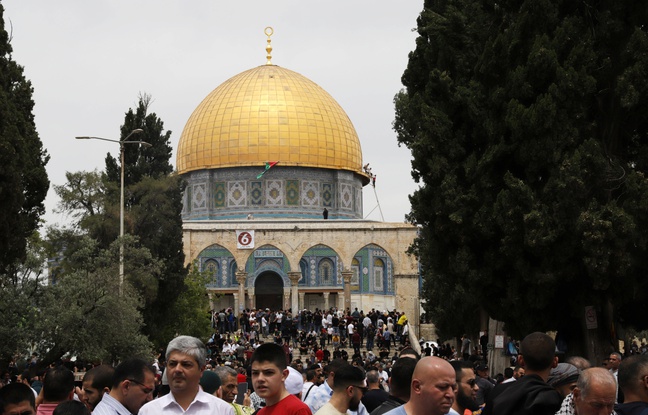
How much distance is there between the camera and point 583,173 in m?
16.0

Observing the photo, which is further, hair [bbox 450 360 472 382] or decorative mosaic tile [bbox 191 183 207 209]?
decorative mosaic tile [bbox 191 183 207 209]

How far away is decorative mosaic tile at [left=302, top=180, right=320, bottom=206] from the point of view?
5444 centimetres

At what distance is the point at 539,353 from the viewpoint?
6562 mm

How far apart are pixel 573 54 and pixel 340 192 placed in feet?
130

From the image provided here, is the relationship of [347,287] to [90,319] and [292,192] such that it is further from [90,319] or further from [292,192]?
[90,319]

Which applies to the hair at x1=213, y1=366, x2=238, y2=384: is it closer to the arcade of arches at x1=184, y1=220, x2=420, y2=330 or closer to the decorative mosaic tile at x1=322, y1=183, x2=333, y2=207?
the arcade of arches at x1=184, y1=220, x2=420, y2=330

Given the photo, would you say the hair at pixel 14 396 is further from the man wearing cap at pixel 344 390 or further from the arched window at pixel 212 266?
the arched window at pixel 212 266

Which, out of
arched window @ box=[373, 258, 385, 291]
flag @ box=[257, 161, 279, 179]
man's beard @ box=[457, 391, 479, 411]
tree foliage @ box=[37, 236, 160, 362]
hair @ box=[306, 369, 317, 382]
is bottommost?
man's beard @ box=[457, 391, 479, 411]

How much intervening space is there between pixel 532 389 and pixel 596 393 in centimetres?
84

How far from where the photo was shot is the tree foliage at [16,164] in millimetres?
17391

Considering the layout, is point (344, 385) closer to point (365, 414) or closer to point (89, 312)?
point (365, 414)

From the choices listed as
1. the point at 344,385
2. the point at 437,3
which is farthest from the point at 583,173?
the point at 344,385

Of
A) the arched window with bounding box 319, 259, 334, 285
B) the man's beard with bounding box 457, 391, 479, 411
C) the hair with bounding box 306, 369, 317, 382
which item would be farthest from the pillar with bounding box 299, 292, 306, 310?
the man's beard with bounding box 457, 391, 479, 411

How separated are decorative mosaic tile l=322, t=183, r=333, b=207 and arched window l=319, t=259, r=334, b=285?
15.4 feet
